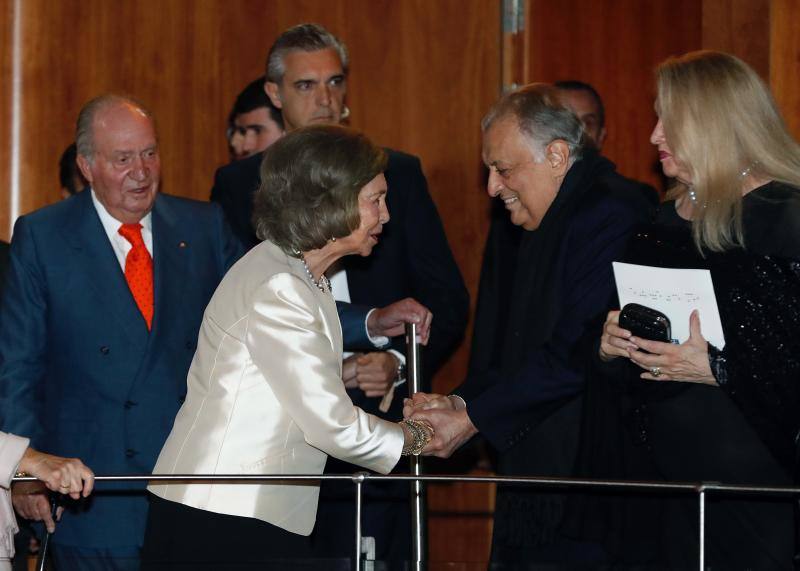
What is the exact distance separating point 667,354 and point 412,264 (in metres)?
1.38

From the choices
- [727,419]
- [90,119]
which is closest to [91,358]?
[90,119]

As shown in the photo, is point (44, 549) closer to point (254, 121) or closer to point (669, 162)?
point (669, 162)

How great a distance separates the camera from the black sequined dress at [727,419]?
2873mm

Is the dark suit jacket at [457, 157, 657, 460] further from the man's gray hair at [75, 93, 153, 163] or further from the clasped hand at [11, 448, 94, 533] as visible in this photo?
the man's gray hair at [75, 93, 153, 163]

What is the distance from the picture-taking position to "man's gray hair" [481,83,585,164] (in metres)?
3.48

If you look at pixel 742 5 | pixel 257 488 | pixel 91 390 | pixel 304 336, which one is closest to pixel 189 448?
pixel 257 488

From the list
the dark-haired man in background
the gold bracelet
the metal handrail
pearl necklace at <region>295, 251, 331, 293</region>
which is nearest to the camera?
the metal handrail

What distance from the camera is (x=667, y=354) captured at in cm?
292

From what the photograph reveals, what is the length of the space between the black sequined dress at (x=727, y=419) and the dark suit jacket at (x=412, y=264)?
960mm

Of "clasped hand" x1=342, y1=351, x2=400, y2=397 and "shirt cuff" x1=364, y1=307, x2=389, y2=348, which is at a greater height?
"shirt cuff" x1=364, y1=307, x2=389, y2=348

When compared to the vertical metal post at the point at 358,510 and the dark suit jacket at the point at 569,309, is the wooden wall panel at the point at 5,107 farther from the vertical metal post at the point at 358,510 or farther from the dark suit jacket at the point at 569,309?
the vertical metal post at the point at 358,510

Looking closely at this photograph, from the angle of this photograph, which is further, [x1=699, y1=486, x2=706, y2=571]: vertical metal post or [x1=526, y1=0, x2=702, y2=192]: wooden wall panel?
[x1=526, y1=0, x2=702, y2=192]: wooden wall panel

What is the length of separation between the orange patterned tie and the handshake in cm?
82

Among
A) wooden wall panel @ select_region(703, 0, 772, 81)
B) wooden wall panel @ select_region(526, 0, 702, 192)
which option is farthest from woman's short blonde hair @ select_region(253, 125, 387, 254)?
wooden wall panel @ select_region(526, 0, 702, 192)
